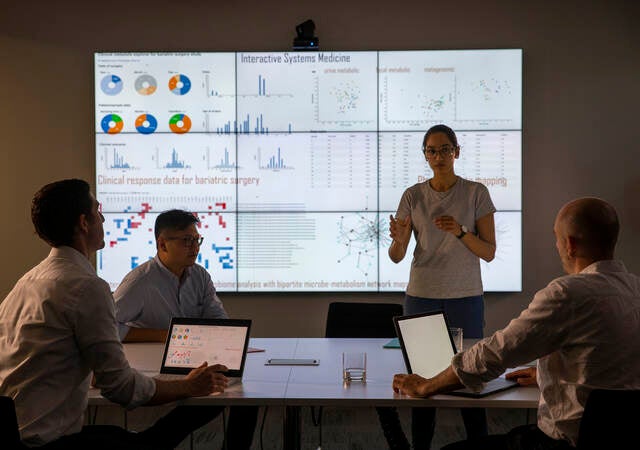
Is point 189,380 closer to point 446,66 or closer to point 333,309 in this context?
point 333,309

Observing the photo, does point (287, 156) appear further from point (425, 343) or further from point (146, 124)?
point (425, 343)

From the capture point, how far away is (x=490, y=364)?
2.16 meters

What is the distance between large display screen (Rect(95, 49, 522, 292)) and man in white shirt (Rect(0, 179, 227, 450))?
2.84 m

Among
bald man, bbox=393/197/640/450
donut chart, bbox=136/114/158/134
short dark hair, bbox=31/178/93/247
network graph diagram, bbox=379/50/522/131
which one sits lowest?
bald man, bbox=393/197/640/450

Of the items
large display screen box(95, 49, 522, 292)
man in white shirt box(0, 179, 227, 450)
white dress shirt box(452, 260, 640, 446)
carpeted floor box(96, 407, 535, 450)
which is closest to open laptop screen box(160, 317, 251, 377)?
man in white shirt box(0, 179, 227, 450)

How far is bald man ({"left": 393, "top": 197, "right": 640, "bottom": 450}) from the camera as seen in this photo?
2.01 meters

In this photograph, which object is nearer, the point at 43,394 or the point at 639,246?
the point at 43,394

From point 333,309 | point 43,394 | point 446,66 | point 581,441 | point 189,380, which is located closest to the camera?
point 581,441

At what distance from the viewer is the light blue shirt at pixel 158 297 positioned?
3.22 metres

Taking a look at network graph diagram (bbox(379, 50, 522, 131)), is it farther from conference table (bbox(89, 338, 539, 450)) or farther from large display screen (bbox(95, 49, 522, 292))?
conference table (bbox(89, 338, 539, 450))

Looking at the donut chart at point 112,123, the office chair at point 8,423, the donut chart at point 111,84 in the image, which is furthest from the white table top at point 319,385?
the donut chart at point 111,84

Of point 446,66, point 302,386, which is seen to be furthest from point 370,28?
point 302,386

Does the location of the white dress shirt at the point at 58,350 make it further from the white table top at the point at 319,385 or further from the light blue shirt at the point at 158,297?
the light blue shirt at the point at 158,297

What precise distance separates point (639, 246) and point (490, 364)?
139 inches
